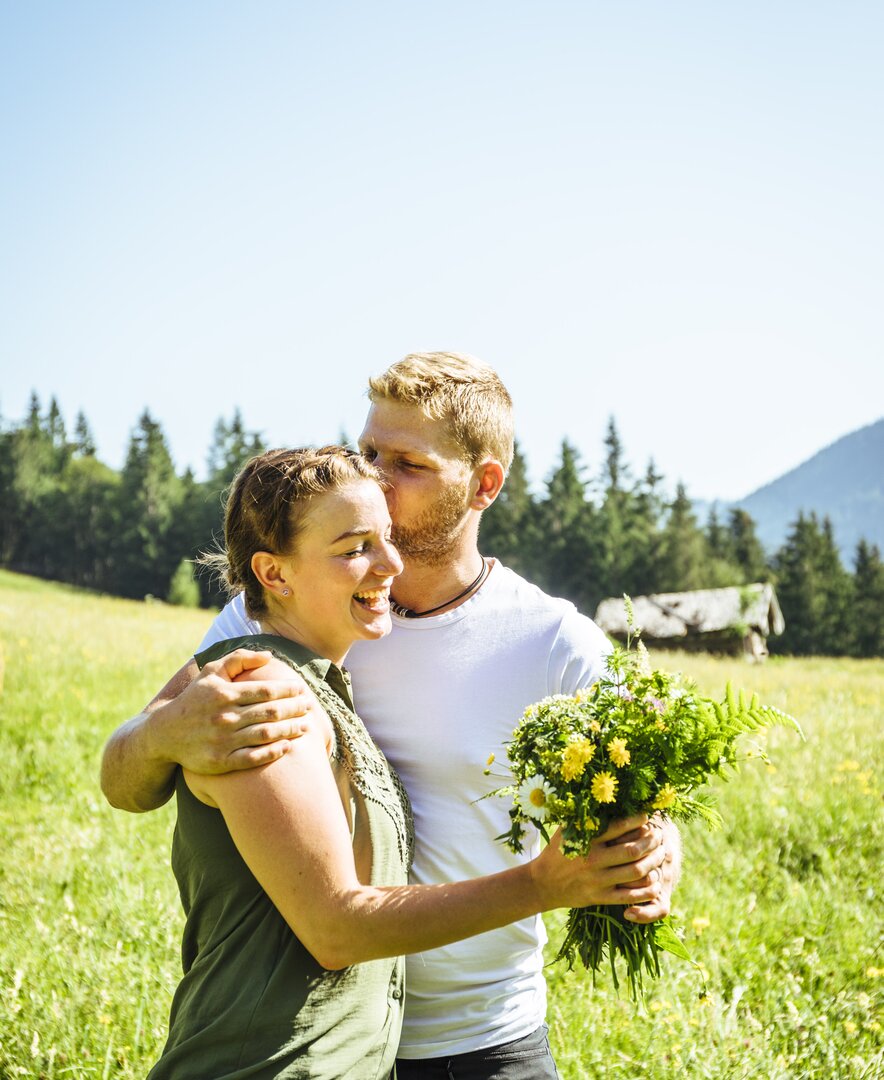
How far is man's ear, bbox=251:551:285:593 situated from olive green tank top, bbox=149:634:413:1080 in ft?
0.58

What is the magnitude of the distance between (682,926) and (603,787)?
0.80 meters

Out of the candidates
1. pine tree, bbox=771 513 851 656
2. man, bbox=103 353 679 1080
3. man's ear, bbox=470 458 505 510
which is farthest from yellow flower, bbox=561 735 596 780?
pine tree, bbox=771 513 851 656

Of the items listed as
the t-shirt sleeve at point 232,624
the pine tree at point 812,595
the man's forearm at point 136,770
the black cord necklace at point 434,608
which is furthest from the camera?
the pine tree at point 812,595

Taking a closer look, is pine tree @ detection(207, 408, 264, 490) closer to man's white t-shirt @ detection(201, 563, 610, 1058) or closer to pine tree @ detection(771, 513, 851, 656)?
pine tree @ detection(771, 513, 851, 656)

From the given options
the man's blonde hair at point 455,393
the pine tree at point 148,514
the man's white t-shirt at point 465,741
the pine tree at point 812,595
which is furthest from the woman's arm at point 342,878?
the pine tree at point 148,514

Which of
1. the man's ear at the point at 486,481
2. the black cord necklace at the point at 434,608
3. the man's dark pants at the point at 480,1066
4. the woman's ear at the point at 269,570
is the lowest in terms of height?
the man's dark pants at the point at 480,1066

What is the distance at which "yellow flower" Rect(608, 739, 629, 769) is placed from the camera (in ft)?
6.75

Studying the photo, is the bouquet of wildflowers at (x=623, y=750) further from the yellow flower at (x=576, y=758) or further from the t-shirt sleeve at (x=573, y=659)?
the t-shirt sleeve at (x=573, y=659)

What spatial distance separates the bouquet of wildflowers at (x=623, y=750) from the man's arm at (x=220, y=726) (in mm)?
584

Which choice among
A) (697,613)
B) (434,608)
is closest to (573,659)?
(434,608)

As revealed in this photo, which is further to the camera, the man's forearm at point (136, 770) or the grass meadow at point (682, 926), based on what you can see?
the grass meadow at point (682, 926)

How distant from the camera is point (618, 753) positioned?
2.07 m

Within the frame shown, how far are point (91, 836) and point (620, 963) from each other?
4237 mm

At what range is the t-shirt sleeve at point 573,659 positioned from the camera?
2.94 meters
